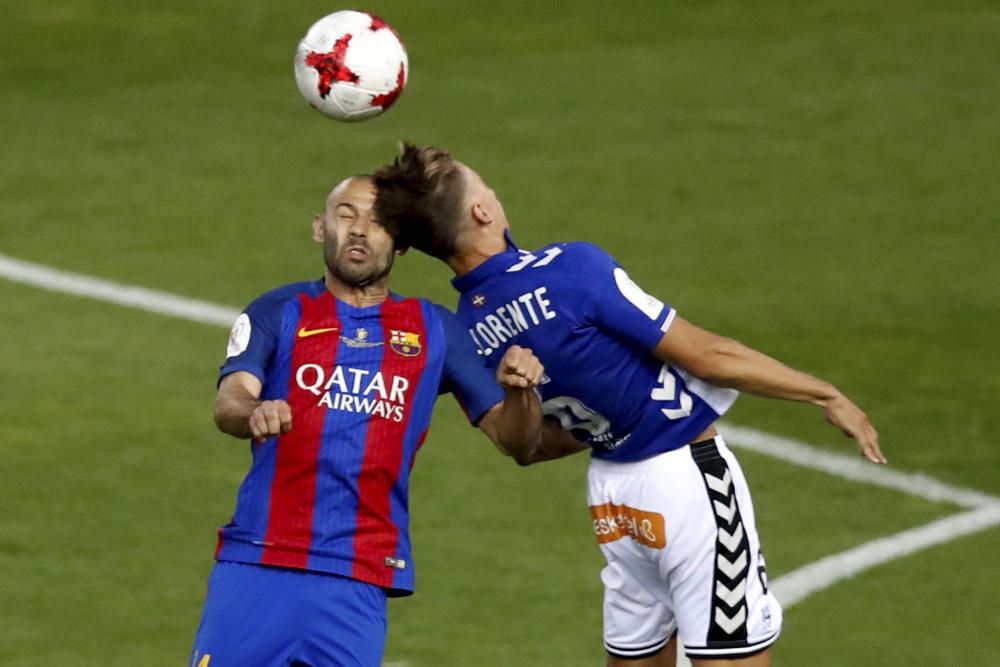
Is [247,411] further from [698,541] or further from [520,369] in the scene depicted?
[698,541]

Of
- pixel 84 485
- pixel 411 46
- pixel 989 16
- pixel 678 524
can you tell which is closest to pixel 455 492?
pixel 84 485

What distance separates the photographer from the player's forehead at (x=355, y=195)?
644 cm

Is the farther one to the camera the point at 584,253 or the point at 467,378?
the point at 584,253

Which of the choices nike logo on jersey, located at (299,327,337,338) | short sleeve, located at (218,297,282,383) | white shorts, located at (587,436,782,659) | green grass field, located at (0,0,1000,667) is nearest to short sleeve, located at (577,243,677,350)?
white shorts, located at (587,436,782,659)

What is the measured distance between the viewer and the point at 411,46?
667 inches

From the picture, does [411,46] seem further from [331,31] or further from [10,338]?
[331,31]

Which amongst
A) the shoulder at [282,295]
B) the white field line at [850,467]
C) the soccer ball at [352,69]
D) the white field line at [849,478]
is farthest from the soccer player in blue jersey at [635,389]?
the white field line at [850,467]

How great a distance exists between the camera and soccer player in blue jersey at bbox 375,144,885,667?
259 inches

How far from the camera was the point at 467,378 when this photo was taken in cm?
649

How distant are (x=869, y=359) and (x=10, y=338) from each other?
16.1 ft

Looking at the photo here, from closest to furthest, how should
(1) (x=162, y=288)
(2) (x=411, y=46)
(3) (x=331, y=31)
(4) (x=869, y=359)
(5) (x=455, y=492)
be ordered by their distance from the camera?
(3) (x=331, y=31) < (5) (x=455, y=492) < (4) (x=869, y=359) < (1) (x=162, y=288) < (2) (x=411, y=46)

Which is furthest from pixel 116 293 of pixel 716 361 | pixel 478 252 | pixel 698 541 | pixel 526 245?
pixel 716 361

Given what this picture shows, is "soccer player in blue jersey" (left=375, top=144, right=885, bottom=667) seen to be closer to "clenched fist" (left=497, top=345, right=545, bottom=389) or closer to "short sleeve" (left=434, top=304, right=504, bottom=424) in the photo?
"short sleeve" (left=434, top=304, right=504, bottom=424)

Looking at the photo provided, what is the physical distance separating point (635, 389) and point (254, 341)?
1.31 meters
